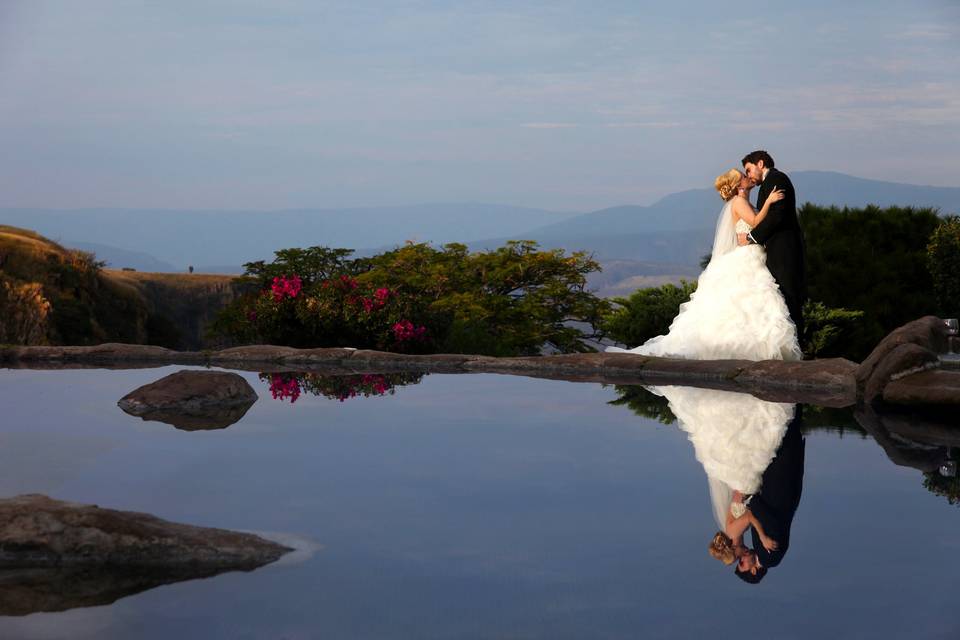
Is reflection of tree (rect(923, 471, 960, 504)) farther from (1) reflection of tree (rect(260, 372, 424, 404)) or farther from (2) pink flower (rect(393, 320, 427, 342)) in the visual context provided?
(2) pink flower (rect(393, 320, 427, 342))

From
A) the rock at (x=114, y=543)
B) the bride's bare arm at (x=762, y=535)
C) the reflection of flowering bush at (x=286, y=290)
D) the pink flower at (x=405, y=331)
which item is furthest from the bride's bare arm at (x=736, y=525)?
the reflection of flowering bush at (x=286, y=290)

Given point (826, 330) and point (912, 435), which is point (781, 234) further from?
point (912, 435)

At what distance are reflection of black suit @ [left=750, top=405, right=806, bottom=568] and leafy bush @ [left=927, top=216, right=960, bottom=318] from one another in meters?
10.9

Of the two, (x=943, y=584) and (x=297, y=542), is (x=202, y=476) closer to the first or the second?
(x=297, y=542)

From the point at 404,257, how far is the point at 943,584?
63.6ft

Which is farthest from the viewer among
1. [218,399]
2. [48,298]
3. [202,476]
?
[48,298]

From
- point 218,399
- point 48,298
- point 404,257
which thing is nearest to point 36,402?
point 218,399

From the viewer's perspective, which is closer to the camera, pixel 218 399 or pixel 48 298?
pixel 218 399

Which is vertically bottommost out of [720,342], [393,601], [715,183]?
[393,601]

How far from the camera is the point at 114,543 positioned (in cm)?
493

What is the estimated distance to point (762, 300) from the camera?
12.7m

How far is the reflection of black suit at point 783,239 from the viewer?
40.8 ft

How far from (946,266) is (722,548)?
1444 centimetres

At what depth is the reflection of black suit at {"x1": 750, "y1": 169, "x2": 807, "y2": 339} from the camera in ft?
40.8
